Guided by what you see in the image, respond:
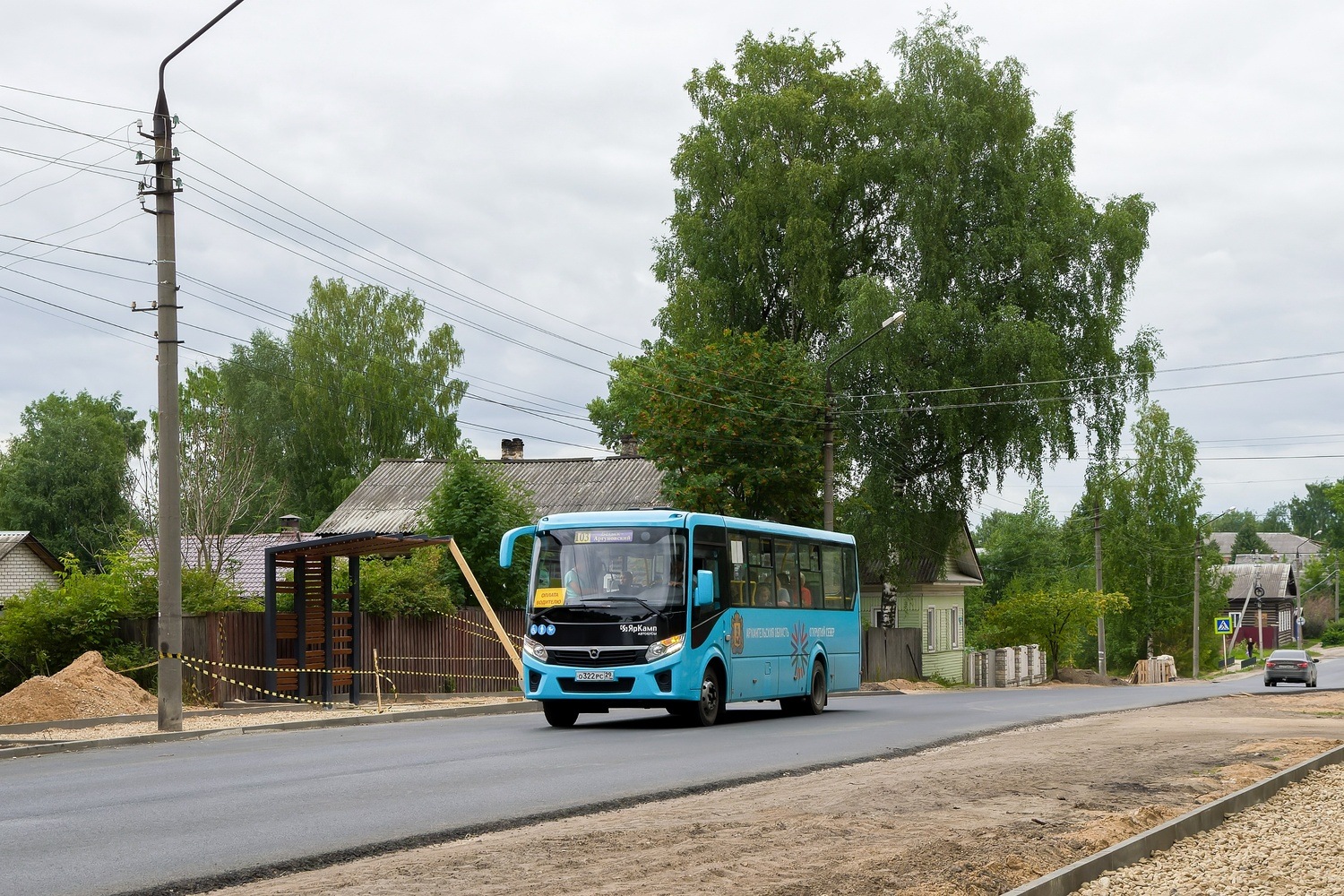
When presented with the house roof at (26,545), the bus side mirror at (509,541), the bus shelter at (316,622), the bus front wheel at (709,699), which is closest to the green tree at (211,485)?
the house roof at (26,545)

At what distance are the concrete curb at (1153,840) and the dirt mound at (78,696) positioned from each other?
16.2 m

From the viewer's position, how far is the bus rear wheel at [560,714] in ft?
68.7

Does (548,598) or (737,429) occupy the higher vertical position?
(737,429)

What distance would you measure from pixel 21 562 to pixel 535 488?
2303 centimetres

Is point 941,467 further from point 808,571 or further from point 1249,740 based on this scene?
point 1249,740

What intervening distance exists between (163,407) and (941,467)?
28518 millimetres

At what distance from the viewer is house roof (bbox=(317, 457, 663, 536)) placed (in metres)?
51.8

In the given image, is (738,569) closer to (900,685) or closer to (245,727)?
(245,727)

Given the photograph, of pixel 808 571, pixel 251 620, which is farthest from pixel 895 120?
pixel 251 620

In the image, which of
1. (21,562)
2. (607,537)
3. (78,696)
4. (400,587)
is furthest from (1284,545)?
(78,696)

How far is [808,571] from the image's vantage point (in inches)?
972

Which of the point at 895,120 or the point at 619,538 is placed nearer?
the point at 619,538

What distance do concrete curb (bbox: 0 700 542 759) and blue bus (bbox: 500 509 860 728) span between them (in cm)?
350

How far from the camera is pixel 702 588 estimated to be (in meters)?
20.2
